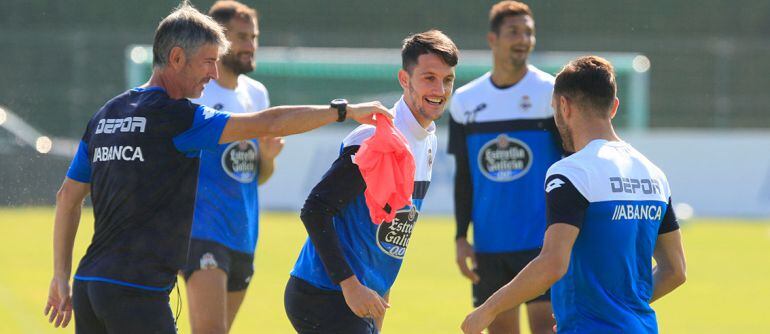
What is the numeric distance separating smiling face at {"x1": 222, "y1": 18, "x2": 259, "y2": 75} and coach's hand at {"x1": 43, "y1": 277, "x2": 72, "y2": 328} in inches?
96.6

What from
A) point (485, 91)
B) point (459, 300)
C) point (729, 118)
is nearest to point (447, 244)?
point (459, 300)

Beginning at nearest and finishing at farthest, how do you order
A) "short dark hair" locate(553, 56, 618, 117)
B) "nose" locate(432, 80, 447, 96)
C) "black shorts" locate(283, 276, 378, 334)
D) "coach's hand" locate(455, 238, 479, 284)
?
"short dark hair" locate(553, 56, 618, 117)
"black shorts" locate(283, 276, 378, 334)
"nose" locate(432, 80, 447, 96)
"coach's hand" locate(455, 238, 479, 284)

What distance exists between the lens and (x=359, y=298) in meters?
4.45

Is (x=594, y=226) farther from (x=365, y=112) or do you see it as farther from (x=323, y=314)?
(x=323, y=314)

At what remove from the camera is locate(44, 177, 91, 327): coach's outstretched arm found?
4.75 meters

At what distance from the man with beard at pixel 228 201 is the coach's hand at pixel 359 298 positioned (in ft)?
6.62

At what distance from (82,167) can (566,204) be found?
6.60 ft

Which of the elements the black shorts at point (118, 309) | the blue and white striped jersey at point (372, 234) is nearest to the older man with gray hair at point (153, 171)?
the black shorts at point (118, 309)

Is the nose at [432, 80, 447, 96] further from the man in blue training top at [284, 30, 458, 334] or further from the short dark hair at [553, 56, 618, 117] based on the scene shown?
the short dark hair at [553, 56, 618, 117]

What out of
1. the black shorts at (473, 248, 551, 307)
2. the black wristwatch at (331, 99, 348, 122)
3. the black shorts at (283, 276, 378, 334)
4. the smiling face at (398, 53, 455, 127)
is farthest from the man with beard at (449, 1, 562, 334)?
the black wristwatch at (331, 99, 348, 122)

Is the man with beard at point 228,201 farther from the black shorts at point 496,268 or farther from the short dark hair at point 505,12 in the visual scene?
the short dark hair at point 505,12

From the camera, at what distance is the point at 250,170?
6.91 meters

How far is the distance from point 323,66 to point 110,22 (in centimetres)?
620

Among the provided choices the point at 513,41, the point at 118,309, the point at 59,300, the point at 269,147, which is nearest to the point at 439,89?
the point at 118,309
